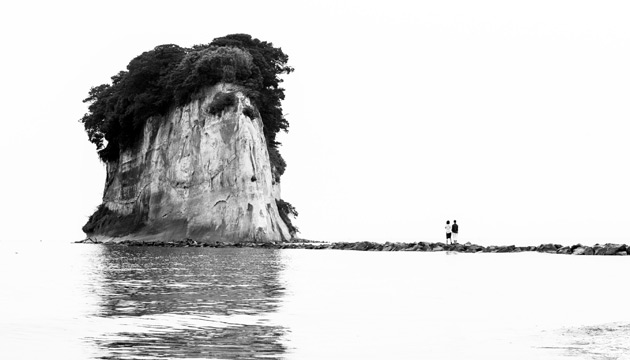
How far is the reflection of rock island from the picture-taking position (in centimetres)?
8488

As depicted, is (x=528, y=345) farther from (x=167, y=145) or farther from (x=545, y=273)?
(x=167, y=145)

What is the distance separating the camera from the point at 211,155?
3433 inches

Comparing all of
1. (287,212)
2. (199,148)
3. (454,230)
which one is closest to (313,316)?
(454,230)

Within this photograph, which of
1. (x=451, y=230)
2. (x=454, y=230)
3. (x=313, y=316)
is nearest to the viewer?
(x=313, y=316)

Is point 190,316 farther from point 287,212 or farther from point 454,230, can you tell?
point 287,212

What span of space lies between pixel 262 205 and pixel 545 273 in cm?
5098

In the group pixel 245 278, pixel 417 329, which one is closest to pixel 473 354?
pixel 417 329

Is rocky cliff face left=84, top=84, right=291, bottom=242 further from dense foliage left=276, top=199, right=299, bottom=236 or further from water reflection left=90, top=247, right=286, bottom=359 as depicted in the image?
water reflection left=90, top=247, right=286, bottom=359

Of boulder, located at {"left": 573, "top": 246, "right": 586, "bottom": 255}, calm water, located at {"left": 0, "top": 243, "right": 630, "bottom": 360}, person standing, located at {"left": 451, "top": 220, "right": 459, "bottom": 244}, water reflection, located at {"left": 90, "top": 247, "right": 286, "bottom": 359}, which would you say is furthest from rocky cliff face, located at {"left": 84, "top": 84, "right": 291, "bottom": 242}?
water reflection, located at {"left": 90, "top": 247, "right": 286, "bottom": 359}

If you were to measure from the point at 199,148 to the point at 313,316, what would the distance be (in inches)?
2796

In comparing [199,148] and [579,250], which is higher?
[199,148]

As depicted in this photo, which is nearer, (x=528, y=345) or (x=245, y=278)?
(x=528, y=345)

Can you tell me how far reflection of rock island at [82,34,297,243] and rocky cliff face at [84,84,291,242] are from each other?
0.10 metres

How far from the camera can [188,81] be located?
8812cm
